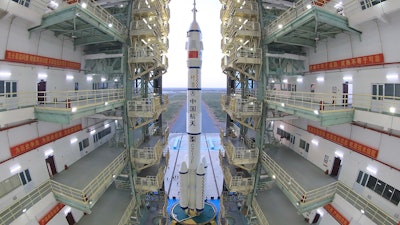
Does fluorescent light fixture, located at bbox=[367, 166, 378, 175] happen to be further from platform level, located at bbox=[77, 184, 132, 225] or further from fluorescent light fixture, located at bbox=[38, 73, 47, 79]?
fluorescent light fixture, located at bbox=[38, 73, 47, 79]

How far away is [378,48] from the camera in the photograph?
39.9ft

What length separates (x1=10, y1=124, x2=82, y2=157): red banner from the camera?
40.2 feet

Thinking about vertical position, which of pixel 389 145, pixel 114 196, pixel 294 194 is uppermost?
pixel 389 145

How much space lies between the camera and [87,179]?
48.0ft

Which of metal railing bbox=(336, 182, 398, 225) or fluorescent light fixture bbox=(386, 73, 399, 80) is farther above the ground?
fluorescent light fixture bbox=(386, 73, 399, 80)

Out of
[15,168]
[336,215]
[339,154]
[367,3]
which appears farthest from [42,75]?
[336,215]

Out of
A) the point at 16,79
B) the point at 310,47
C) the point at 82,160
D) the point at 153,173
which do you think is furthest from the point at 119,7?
the point at 310,47

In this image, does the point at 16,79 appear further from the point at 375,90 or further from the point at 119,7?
the point at 375,90

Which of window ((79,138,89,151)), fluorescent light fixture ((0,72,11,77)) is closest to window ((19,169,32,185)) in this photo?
fluorescent light fixture ((0,72,11,77))

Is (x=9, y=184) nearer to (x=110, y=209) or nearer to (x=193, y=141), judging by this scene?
(x=110, y=209)

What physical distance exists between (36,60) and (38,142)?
5033 mm

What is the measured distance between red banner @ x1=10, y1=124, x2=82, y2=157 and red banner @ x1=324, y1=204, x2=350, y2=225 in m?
18.3

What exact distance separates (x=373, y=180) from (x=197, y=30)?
1652cm

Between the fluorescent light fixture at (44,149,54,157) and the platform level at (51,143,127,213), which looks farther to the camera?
the fluorescent light fixture at (44,149,54,157)
